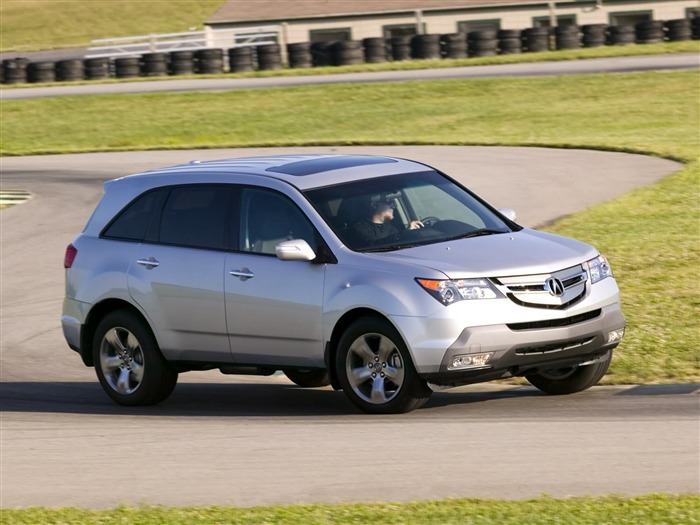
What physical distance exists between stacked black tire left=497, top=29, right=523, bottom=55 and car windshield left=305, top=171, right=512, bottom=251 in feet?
120

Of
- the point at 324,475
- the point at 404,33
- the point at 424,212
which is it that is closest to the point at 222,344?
the point at 424,212

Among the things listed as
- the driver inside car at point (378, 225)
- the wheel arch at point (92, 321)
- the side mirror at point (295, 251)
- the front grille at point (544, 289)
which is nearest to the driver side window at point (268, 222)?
the side mirror at point (295, 251)

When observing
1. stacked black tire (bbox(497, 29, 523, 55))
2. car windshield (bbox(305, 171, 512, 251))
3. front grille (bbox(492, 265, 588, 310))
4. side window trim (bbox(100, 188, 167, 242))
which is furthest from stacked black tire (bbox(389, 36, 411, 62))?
front grille (bbox(492, 265, 588, 310))

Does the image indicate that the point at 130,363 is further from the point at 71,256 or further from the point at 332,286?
the point at 332,286

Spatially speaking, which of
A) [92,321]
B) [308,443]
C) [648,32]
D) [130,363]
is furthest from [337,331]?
[648,32]

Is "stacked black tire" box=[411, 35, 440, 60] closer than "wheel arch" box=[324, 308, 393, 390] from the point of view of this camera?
No

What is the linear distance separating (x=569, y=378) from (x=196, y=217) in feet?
10.4

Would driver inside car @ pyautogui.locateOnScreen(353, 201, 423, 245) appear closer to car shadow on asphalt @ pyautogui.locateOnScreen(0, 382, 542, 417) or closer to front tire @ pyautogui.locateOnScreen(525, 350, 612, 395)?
car shadow on asphalt @ pyautogui.locateOnScreen(0, 382, 542, 417)

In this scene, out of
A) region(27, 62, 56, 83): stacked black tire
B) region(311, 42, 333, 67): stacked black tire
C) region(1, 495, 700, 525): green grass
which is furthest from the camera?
region(27, 62, 56, 83): stacked black tire

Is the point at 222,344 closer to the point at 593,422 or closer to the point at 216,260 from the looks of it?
the point at 216,260

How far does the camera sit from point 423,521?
659 cm

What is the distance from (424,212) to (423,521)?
3.71 meters

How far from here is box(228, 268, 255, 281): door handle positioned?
32.5ft

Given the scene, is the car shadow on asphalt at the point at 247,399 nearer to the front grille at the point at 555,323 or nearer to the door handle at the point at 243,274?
the front grille at the point at 555,323
